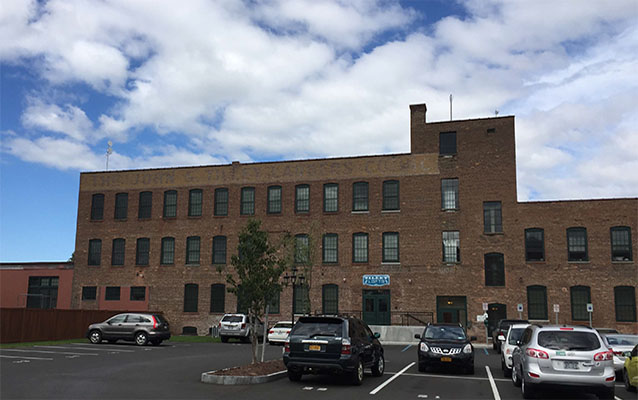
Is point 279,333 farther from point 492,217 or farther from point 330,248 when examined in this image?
point 492,217

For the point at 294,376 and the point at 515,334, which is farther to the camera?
the point at 515,334

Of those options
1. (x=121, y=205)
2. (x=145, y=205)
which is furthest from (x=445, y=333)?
(x=121, y=205)

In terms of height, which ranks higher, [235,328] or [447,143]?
Answer: [447,143]

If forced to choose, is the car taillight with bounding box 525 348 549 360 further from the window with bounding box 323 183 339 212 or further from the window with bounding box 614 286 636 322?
the window with bounding box 323 183 339 212

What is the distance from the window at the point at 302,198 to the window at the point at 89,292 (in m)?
17.4

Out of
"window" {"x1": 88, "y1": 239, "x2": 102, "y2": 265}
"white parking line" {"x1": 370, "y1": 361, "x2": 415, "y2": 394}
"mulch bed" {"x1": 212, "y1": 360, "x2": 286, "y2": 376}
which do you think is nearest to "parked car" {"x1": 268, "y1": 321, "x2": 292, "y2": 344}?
"white parking line" {"x1": 370, "y1": 361, "x2": 415, "y2": 394}

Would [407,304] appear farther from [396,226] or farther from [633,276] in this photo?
[633,276]

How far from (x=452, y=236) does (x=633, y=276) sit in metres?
11.0

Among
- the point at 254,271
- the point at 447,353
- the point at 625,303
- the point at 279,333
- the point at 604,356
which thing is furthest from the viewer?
the point at 625,303

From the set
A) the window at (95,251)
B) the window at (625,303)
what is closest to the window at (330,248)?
the window at (625,303)

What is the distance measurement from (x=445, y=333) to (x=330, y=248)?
23097mm

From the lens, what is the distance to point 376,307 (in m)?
40.9

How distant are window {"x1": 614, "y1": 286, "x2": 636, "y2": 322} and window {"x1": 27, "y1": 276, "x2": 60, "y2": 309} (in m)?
40.3

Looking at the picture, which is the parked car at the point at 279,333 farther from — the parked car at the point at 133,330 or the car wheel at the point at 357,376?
the car wheel at the point at 357,376
